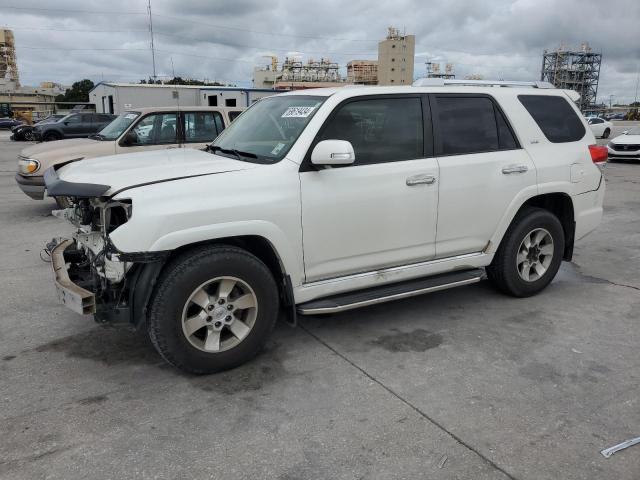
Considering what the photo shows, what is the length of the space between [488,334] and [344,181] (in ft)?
5.73

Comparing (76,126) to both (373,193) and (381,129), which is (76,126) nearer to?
(381,129)

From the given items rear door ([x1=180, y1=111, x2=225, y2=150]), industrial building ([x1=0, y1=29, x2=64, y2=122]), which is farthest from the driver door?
industrial building ([x1=0, y1=29, x2=64, y2=122])

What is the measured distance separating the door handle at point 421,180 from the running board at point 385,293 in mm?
807

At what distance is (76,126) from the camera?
87.2ft

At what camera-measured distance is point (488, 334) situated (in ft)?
14.1

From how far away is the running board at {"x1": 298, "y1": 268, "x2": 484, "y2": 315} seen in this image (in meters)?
3.79

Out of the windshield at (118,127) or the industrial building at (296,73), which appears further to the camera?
the industrial building at (296,73)

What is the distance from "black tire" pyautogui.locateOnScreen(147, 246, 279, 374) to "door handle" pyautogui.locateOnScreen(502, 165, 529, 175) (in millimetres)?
2329

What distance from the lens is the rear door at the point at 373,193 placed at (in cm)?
375

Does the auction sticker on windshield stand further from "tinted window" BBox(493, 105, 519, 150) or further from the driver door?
the driver door

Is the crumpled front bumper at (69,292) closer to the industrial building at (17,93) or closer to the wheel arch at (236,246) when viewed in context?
the wheel arch at (236,246)

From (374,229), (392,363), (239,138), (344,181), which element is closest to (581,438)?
(392,363)

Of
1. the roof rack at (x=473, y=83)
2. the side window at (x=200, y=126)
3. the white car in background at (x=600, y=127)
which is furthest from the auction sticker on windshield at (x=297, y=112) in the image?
the white car in background at (x=600, y=127)

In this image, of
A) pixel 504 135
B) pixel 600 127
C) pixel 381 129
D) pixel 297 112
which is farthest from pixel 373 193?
pixel 600 127
